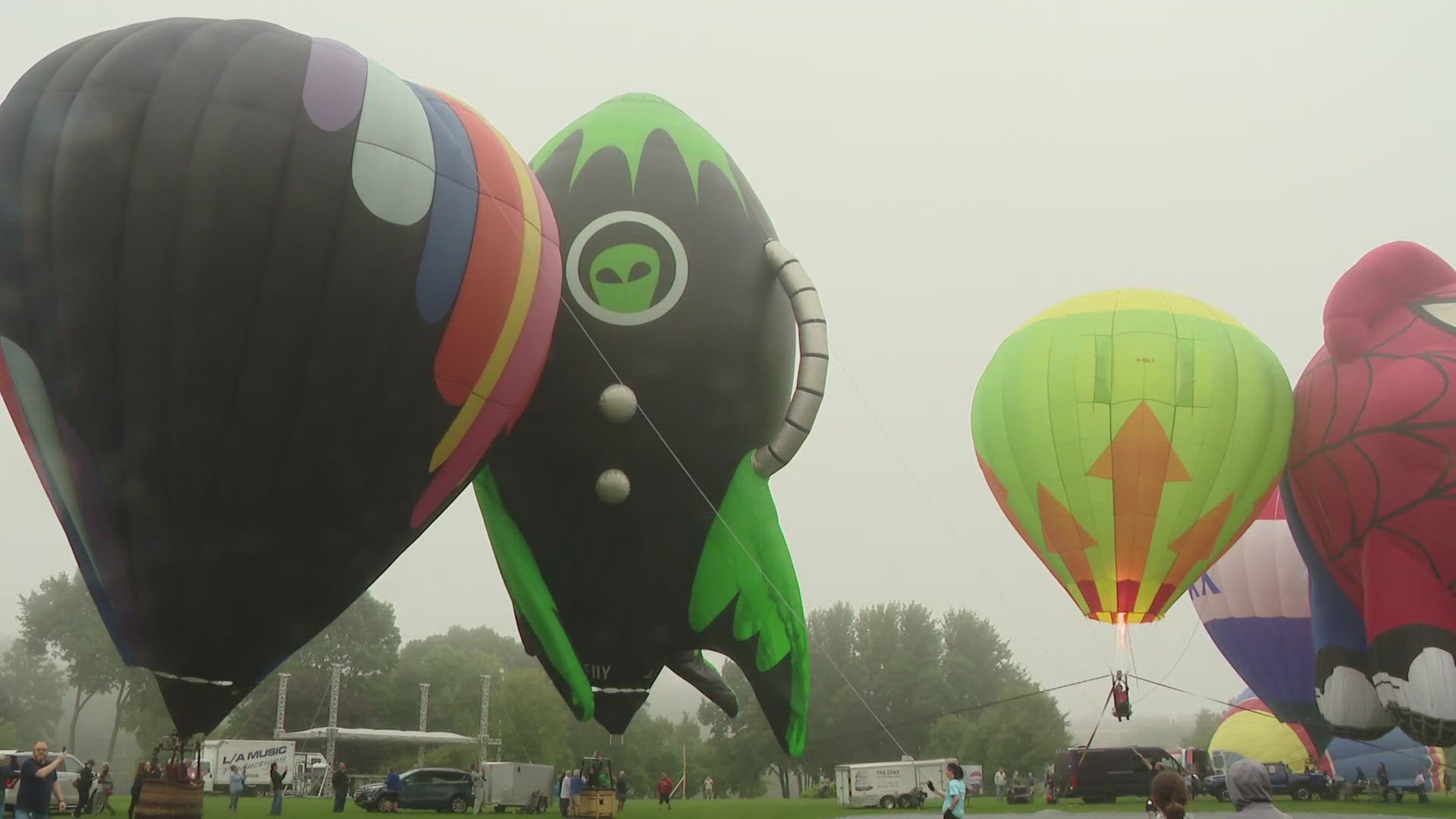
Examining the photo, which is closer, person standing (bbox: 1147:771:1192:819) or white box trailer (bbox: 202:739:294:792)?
person standing (bbox: 1147:771:1192:819)

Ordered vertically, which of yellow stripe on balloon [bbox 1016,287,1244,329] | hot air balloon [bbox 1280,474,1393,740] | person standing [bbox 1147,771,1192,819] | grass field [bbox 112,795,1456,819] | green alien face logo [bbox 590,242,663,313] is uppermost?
yellow stripe on balloon [bbox 1016,287,1244,329]

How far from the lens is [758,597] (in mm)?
11719

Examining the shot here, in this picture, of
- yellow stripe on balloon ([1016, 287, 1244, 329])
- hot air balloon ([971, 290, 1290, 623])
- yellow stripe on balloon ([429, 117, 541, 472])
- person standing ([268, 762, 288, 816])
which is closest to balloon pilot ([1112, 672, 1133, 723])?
hot air balloon ([971, 290, 1290, 623])

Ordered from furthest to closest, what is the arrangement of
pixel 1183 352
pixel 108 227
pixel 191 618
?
1. pixel 1183 352
2. pixel 191 618
3. pixel 108 227

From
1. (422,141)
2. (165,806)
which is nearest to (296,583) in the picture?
(165,806)

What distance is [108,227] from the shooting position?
7656 millimetres

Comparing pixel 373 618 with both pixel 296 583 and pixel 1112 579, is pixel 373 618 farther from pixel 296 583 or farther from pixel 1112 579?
pixel 296 583

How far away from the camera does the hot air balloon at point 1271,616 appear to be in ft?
67.4

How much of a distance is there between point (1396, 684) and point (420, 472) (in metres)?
11.6

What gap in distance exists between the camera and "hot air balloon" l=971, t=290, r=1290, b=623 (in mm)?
15359

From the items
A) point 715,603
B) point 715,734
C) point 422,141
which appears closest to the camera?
point 422,141

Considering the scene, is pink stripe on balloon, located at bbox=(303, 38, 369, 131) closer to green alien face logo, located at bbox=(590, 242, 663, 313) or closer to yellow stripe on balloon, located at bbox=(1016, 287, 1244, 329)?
green alien face logo, located at bbox=(590, 242, 663, 313)

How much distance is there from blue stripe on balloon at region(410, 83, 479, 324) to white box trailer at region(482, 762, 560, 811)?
14.4 meters

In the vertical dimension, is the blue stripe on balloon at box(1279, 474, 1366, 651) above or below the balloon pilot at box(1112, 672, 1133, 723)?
above
